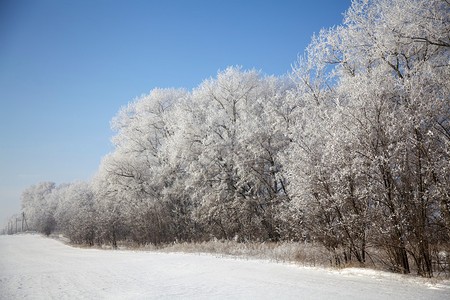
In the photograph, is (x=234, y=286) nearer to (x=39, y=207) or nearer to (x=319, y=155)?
(x=319, y=155)

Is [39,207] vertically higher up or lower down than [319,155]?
lower down

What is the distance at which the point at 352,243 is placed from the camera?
865cm

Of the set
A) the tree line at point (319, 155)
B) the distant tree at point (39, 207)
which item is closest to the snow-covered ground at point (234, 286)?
the tree line at point (319, 155)

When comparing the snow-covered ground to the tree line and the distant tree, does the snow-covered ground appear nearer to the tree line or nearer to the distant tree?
the tree line

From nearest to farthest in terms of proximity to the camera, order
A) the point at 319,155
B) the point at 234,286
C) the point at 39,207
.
Result: the point at 234,286
the point at 319,155
the point at 39,207

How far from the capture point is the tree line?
23.9ft

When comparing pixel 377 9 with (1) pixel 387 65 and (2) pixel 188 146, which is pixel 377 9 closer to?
(1) pixel 387 65

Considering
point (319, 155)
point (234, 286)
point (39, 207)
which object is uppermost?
point (319, 155)

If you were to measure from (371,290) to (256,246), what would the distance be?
36.2 feet

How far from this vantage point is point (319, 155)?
973 cm

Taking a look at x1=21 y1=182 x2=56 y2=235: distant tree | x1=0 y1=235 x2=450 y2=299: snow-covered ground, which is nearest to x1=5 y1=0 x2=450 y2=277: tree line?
x1=0 y1=235 x2=450 y2=299: snow-covered ground

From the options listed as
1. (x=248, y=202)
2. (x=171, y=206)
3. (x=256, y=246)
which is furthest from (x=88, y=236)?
(x=256, y=246)

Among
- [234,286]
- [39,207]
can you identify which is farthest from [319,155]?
[39,207]

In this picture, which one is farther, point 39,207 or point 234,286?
point 39,207
